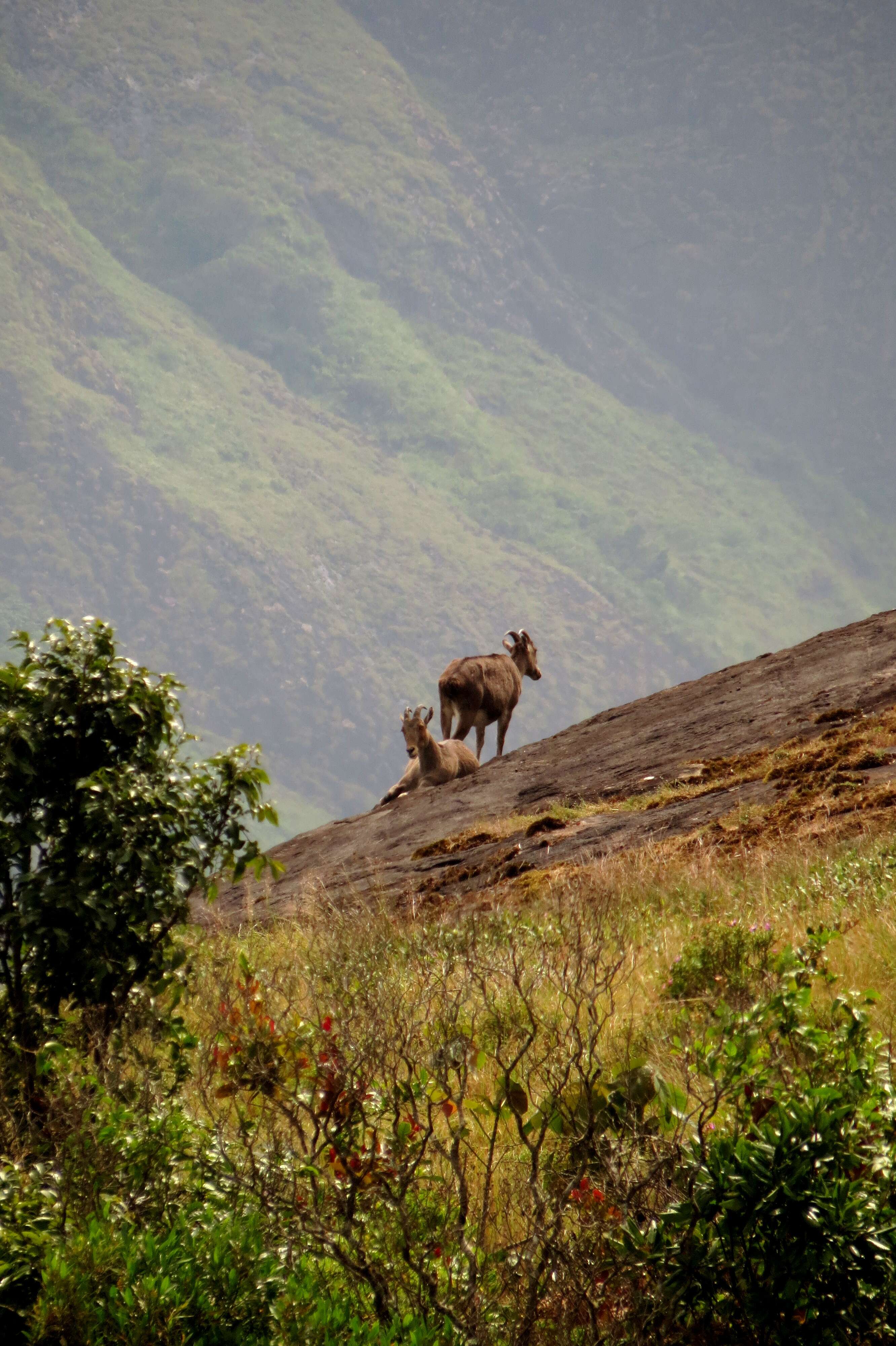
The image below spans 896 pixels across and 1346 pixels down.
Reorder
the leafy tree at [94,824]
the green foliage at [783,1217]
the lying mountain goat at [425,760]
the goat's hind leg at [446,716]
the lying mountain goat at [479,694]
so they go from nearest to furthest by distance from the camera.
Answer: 1. the green foliage at [783,1217]
2. the leafy tree at [94,824]
3. the lying mountain goat at [425,760]
4. the lying mountain goat at [479,694]
5. the goat's hind leg at [446,716]

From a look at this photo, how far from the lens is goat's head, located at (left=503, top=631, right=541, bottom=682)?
2748cm

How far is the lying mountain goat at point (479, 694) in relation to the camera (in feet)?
78.4

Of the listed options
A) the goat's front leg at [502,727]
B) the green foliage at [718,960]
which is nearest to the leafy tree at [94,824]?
the green foliage at [718,960]

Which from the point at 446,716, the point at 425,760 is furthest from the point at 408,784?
the point at 446,716

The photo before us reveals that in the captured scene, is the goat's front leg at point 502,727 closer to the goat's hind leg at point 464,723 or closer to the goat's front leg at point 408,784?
the goat's hind leg at point 464,723

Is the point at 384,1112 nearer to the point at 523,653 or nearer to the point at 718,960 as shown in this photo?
the point at 718,960

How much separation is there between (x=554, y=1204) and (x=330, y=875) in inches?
477

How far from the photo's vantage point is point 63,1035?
609 cm

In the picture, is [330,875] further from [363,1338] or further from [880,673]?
[363,1338]

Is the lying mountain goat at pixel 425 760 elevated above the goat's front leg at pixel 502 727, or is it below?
below

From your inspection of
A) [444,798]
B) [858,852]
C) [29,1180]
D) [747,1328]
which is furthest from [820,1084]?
[444,798]

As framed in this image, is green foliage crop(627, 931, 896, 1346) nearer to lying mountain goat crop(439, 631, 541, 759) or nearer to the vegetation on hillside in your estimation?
the vegetation on hillside

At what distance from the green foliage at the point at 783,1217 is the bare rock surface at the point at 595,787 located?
7.98 m

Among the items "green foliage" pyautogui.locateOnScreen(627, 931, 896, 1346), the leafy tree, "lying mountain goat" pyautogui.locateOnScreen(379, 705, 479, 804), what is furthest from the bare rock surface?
"green foliage" pyautogui.locateOnScreen(627, 931, 896, 1346)
